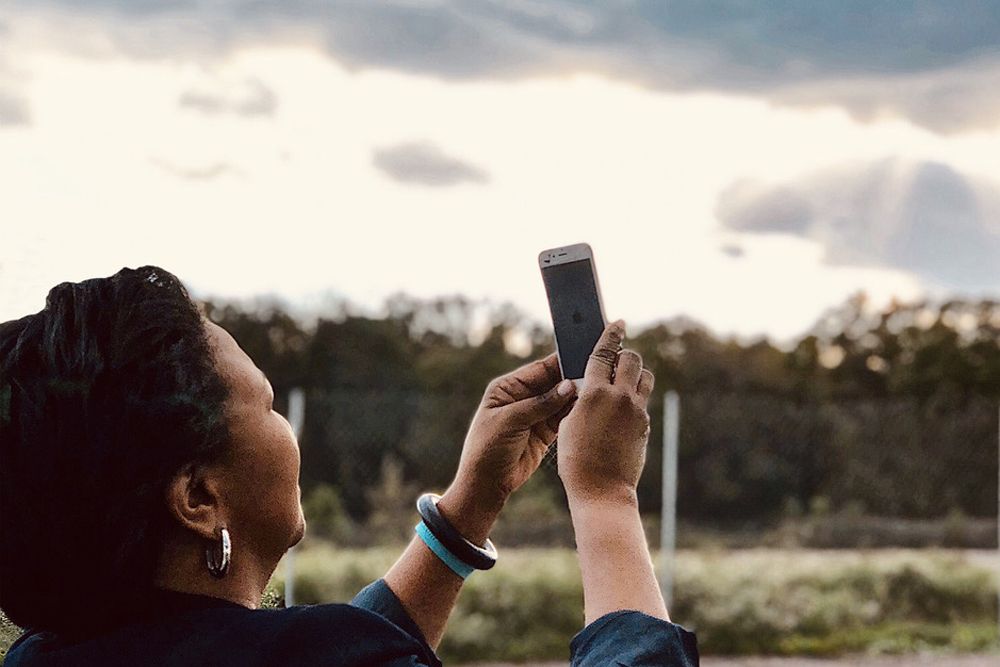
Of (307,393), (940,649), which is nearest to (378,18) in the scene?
(307,393)

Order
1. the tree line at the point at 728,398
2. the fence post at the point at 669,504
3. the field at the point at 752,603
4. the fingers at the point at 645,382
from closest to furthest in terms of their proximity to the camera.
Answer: the fingers at the point at 645,382 → the field at the point at 752,603 → the fence post at the point at 669,504 → the tree line at the point at 728,398

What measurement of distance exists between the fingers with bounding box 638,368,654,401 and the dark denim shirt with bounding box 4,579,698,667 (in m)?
0.16

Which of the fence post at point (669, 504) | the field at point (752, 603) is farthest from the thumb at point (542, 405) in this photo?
the fence post at point (669, 504)

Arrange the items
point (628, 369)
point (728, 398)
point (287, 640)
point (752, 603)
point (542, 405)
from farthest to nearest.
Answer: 1. point (728, 398)
2. point (752, 603)
3. point (542, 405)
4. point (628, 369)
5. point (287, 640)

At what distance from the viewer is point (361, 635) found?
0.73m

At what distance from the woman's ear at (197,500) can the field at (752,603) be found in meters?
5.72

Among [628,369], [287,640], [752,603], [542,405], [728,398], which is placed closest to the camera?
[287,640]

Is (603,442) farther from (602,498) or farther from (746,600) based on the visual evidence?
(746,600)

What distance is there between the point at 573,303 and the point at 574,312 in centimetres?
2

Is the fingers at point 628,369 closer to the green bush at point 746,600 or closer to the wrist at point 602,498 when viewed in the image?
the wrist at point 602,498

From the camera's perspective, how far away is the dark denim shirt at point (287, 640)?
71 cm

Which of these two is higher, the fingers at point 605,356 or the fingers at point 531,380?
the fingers at point 605,356

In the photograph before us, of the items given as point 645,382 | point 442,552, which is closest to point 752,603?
point 442,552

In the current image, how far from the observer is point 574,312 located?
0.97 m
